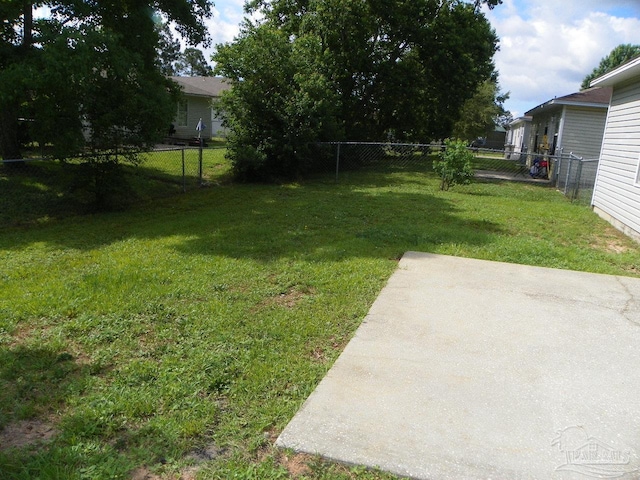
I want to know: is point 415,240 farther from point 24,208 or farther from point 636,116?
point 24,208

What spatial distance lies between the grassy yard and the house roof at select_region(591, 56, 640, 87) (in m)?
2.74

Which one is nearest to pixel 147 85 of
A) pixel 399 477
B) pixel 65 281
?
pixel 65 281

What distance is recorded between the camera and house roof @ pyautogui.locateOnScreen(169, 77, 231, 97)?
81.1ft

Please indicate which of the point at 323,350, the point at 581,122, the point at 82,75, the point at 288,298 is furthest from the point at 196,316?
the point at 581,122

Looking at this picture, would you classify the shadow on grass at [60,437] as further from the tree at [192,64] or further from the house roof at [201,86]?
the tree at [192,64]

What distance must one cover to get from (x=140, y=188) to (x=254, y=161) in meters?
3.38

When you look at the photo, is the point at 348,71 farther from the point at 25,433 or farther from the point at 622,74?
the point at 25,433

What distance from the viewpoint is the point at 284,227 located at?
7.16 meters

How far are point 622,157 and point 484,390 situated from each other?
778 centimetres

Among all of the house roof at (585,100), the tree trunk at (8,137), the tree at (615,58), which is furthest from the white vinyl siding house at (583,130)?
the tree at (615,58)

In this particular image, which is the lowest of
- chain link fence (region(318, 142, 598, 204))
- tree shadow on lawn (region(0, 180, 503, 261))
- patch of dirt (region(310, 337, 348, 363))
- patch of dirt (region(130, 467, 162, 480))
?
patch of dirt (region(130, 467, 162, 480))

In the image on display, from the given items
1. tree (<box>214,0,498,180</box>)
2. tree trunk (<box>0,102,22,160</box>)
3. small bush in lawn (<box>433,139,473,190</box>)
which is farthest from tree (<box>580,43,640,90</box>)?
tree trunk (<box>0,102,22,160</box>)

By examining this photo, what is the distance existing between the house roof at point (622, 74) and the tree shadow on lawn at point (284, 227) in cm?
351

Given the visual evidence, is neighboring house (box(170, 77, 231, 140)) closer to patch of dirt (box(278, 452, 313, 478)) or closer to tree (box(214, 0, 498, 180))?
tree (box(214, 0, 498, 180))
